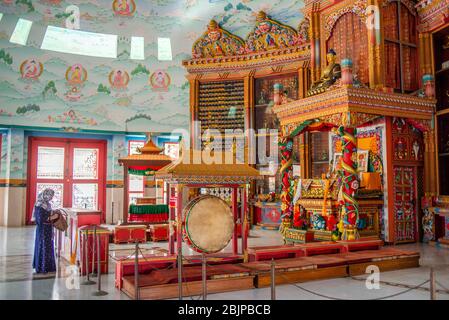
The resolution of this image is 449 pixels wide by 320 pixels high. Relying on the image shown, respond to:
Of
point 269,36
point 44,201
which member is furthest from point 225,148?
point 44,201

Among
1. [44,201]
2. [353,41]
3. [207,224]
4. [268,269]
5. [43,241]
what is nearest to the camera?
[268,269]

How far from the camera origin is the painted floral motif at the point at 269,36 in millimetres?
14966

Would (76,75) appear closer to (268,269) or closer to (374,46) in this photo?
(374,46)

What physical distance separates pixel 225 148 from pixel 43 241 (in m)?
9.37

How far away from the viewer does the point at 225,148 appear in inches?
619

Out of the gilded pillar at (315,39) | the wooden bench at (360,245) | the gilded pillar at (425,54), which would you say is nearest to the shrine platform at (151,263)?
the wooden bench at (360,245)

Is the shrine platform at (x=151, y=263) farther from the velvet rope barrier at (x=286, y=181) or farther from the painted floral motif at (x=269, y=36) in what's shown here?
the painted floral motif at (x=269, y=36)

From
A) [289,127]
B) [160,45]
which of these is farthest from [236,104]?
[289,127]

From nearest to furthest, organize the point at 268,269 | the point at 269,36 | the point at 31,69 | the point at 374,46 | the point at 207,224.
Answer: the point at 268,269 → the point at 207,224 → the point at 374,46 → the point at 31,69 → the point at 269,36

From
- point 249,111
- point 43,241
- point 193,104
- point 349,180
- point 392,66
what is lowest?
point 43,241

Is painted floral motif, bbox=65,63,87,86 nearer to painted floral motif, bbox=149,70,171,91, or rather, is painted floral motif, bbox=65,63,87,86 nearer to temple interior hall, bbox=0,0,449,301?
temple interior hall, bbox=0,0,449,301

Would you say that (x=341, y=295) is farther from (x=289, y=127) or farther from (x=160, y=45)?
(x=160, y=45)

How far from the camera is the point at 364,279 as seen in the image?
646 centimetres

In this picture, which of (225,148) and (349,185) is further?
(225,148)
